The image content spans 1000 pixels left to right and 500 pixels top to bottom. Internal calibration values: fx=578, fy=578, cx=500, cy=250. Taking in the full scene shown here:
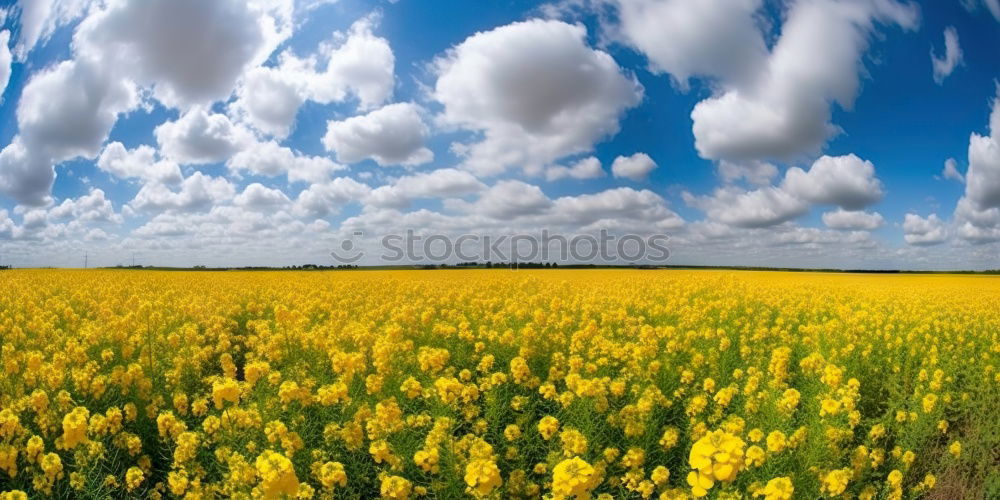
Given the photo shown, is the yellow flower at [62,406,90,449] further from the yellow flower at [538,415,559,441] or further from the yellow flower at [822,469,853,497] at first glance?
the yellow flower at [822,469,853,497]

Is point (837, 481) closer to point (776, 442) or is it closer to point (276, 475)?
point (776, 442)

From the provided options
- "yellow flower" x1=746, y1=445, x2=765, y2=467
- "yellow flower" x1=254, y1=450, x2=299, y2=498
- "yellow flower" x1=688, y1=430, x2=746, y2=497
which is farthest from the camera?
"yellow flower" x1=746, y1=445, x2=765, y2=467

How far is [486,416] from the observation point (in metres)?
5.70

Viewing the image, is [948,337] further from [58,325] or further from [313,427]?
[58,325]

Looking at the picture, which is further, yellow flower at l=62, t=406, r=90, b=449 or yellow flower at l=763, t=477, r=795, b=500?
yellow flower at l=62, t=406, r=90, b=449

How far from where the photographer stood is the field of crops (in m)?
4.12

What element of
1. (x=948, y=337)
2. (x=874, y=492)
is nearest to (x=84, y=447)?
(x=874, y=492)

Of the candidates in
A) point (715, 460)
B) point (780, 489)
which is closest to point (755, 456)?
point (780, 489)

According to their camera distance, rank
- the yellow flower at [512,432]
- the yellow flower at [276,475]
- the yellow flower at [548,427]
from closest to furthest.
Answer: the yellow flower at [276,475]
the yellow flower at [548,427]
the yellow flower at [512,432]

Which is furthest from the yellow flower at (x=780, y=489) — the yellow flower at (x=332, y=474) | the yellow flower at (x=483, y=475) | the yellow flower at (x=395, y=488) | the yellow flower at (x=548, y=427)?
the yellow flower at (x=332, y=474)

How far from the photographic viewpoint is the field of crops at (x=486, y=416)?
412 cm

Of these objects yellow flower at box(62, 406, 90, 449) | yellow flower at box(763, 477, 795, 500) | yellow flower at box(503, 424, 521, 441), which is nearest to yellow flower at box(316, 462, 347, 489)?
yellow flower at box(503, 424, 521, 441)

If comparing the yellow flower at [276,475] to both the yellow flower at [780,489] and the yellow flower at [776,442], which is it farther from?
the yellow flower at [776,442]

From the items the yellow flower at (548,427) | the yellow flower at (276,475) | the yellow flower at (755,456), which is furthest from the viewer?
the yellow flower at (548,427)
